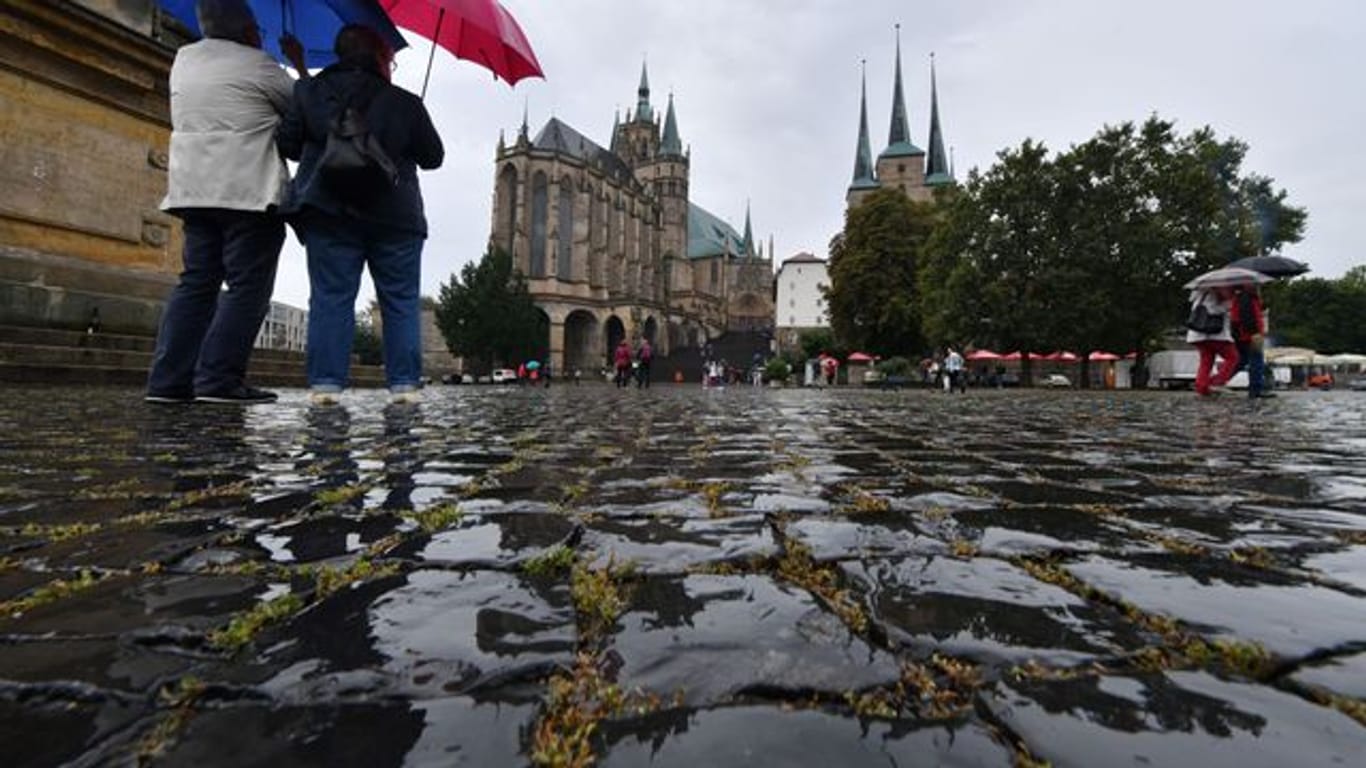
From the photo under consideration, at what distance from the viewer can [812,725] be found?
70cm

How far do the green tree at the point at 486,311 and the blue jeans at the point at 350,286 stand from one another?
159ft

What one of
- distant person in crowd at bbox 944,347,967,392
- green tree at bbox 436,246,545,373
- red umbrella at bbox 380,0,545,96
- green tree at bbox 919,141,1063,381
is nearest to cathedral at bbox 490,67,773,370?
green tree at bbox 436,246,545,373

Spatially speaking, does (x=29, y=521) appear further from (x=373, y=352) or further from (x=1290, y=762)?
(x=373, y=352)

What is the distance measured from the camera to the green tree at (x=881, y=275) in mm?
39469

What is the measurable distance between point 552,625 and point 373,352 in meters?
75.6

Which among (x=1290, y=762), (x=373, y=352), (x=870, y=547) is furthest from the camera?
(x=373, y=352)

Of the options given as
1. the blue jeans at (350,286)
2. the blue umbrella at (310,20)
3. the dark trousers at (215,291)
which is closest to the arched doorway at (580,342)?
the blue umbrella at (310,20)

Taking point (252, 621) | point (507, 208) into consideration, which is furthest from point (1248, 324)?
point (507, 208)

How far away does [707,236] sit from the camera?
91.2 meters

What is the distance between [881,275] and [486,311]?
29049 millimetres

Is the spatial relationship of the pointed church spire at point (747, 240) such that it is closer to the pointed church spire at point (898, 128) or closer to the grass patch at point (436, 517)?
the pointed church spire at point (898, 128)

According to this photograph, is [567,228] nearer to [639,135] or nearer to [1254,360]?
[639,135]

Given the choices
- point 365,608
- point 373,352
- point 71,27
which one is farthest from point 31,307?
point 373,352

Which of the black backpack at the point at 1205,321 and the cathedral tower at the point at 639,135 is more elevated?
the cathedral tower at the point at 639,135
